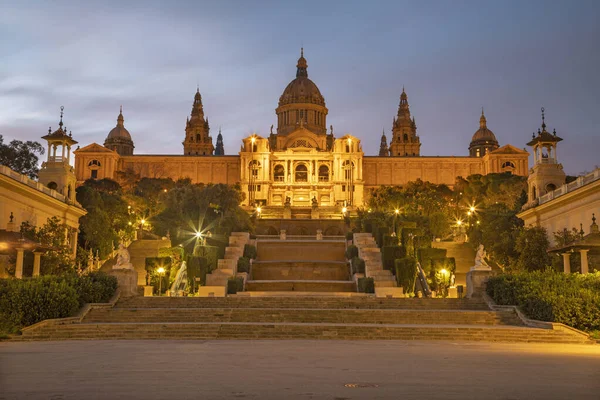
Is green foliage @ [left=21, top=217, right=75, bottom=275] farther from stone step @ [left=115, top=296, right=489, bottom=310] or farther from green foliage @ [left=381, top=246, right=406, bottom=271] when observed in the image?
green foliage @ [left=381, top=246, right=406, bottom=271]

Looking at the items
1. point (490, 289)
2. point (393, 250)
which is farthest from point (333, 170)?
point (490, 289)

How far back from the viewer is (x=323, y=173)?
121562 mm

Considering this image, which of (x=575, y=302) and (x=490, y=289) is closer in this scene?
(x=575, y=302)

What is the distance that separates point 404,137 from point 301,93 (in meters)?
22.0

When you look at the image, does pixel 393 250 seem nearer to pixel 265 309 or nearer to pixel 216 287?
pixel 216 287

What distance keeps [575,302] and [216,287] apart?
19.4 m

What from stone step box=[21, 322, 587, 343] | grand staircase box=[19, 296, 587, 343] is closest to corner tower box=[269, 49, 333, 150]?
grand staircase box=[19, 296, 587, 343]

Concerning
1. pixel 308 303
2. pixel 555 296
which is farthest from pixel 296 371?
pixel 308 303

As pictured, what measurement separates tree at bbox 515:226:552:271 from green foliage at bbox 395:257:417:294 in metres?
9.74

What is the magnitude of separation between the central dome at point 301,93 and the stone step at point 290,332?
11474 centimetres

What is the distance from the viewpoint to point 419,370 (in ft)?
47.4

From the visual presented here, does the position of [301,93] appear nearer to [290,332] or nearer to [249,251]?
[249,251]

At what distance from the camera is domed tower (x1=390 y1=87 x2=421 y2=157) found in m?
142

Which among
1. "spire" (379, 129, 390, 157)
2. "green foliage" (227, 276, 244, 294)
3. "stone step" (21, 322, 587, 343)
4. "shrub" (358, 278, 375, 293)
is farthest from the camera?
"spire" (379, 129, 390, 157)
